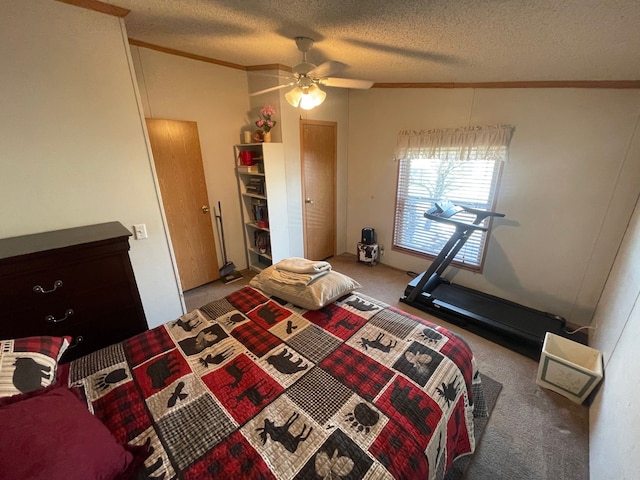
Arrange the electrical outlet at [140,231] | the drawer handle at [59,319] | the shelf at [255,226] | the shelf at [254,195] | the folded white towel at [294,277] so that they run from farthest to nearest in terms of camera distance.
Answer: the shelf at [255,226] → the shelf at [254,195] → the electrical outlet at [140,231] → the folded white towel at [294,277] → the drawer handle at [59,319]

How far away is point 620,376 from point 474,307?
1.30 m

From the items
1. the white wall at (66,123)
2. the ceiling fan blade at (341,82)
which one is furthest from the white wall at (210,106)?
the ceiling fan blade at (341,82)

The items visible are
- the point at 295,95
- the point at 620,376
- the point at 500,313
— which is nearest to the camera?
the point at 620,376

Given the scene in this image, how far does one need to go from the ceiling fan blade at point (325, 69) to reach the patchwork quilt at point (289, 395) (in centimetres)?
159

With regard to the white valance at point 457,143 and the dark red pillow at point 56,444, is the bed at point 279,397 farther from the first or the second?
the white valance at point 457,143

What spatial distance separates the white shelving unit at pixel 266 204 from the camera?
10.1 feet

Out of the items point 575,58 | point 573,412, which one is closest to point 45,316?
point 573,412

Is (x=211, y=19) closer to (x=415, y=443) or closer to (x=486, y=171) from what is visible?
(x=415, y=443)

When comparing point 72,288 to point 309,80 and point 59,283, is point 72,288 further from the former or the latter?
Answer: point 309,80

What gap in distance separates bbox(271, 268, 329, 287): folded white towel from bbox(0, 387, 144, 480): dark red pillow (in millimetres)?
1104

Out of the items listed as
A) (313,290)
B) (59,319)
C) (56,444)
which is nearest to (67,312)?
(59,319)

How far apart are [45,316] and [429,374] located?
6.92 feet

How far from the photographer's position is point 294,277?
1831mm

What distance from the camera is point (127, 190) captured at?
199 centimetres
